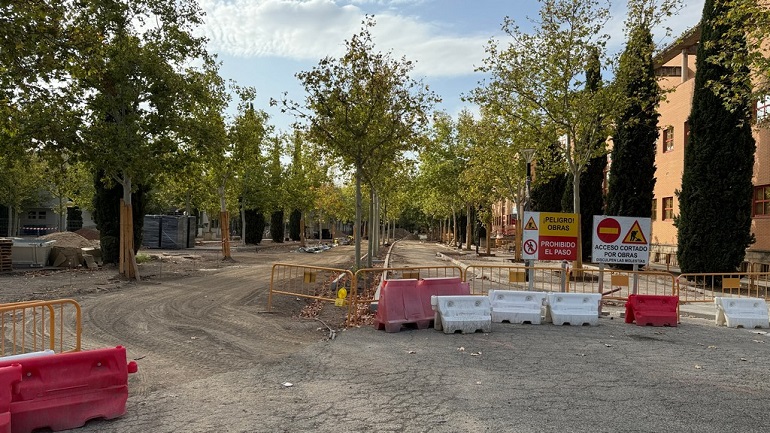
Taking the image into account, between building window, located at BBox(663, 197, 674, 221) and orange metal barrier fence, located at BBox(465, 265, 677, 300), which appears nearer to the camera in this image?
orange metal barrier fence, located at BBox(465, 265, 677, 300)

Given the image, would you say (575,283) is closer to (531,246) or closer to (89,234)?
(531,246)

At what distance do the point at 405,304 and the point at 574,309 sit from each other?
3.57 metres

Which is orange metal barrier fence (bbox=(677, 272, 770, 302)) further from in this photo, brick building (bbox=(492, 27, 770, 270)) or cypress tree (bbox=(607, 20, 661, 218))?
brick building (bbox=(492, 27, 770, 270))

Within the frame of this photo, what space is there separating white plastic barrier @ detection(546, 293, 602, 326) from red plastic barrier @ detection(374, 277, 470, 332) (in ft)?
7.55

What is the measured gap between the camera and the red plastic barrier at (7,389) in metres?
4.43

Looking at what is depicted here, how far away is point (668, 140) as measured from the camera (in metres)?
29.0

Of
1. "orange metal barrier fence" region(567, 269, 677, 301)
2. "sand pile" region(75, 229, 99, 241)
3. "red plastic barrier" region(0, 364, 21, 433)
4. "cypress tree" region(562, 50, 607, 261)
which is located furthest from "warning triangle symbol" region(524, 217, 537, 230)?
"sand pile" region(75, 229, 99, 241)

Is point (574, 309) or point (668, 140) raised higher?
point (668, 140)

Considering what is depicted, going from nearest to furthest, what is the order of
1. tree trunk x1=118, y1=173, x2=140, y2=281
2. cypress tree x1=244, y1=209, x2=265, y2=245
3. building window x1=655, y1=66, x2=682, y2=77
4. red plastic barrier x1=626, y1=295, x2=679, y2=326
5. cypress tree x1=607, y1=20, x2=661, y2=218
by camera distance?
red plastic barrier x1=626, y1=295, x2=679, y2=326 < tree trunk x1=118, y1=173, x2=140, y2=281 < cypress tree x1=607, y1=20, x2=661, y2=218 < building window x1=655, y1=66, x2=682, y2=77 < cypress tree x1=244, y1=209, x2=265, y2=245

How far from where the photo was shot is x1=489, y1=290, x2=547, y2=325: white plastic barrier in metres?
11.0

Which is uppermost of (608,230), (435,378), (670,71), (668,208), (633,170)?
(670,71)

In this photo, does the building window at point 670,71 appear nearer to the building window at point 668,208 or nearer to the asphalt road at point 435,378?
the building window at point 668,208

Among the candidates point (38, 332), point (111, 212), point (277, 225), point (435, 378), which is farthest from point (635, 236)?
point (277, 225)

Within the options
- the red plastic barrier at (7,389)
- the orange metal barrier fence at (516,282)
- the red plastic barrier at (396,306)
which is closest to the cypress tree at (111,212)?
the orange metal barrier fence at (516,282)
